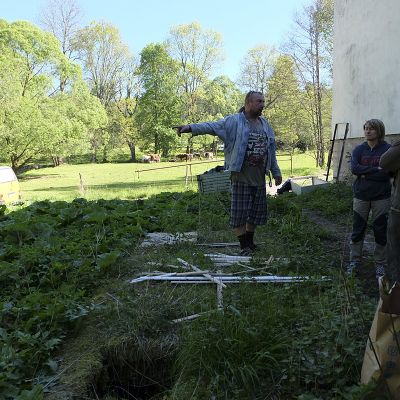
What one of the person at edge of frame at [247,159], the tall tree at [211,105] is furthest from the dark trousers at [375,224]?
the tall tree at [211,105]

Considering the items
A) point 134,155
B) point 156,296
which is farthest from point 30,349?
point 134,155

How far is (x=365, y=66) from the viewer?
11.3 m

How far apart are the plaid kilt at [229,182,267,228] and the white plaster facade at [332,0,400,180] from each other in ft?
17.7

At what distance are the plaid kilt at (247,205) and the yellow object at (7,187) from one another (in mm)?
12085

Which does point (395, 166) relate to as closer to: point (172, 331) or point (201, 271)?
point (172, 331)

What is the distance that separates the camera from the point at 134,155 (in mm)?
54938

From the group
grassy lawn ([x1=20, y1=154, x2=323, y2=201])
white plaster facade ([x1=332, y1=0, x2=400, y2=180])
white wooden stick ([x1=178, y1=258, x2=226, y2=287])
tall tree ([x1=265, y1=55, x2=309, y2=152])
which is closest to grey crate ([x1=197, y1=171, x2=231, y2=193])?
white plaster facade ([x1=332, y1=0, x2=400, y2=180])

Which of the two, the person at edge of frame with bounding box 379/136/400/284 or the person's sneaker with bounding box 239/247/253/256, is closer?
the person at edge of frame with bounding box 379/136/400/284

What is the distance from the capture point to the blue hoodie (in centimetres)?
451

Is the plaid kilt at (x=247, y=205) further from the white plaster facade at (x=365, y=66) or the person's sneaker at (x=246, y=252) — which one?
the white plaster facade at (x=365, y=66)

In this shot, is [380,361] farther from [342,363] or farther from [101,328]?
[101,328]

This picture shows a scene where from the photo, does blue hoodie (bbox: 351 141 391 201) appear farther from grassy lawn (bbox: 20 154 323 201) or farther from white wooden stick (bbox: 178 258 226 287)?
grassy lawn (bbox: 20 154 323 201)

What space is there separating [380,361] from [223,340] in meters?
0.98

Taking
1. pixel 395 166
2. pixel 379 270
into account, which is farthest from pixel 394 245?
pixel 379 270
